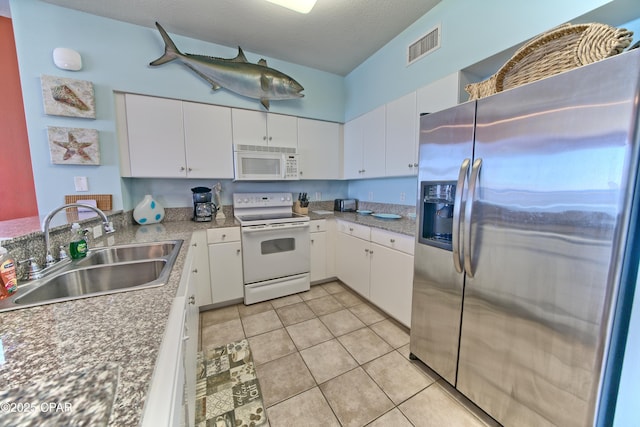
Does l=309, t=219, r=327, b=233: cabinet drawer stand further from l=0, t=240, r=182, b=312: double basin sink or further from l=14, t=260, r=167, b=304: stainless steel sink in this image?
l=14, t=260, r=167, b=304: stainless steel sink

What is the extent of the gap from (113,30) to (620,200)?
3454 millimetres

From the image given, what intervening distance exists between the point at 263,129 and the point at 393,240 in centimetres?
190

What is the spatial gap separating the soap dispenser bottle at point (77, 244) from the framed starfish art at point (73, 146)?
3.26 ft

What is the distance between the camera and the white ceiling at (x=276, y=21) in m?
1.87

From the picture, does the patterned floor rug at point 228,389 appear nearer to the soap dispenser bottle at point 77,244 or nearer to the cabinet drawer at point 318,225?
the soap dispenser bottle at point 77,244

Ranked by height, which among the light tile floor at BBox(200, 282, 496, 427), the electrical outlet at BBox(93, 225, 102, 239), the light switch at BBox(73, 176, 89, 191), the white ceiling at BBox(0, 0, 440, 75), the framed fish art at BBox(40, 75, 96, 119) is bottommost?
the light tile floor at BBox(200, 282, 496, 427)

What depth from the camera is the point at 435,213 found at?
1.56 meters

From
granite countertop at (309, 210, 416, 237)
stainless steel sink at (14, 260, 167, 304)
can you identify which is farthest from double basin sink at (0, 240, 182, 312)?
granite countertop at (309, 210, 416, 237)

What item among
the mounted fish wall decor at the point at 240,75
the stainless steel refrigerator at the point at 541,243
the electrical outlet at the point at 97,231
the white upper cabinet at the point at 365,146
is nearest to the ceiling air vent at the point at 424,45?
the white upper cabinet at the point at 365,146

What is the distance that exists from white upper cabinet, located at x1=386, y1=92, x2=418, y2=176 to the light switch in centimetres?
279

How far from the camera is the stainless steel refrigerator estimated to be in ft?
2.70

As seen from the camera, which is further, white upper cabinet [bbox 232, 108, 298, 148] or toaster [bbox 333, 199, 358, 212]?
toaster [bbox 333, 199, 358, 212]

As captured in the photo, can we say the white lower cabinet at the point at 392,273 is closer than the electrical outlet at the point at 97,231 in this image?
No

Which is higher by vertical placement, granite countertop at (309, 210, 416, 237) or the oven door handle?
granite countertop at (309, 210, 416, 237)
